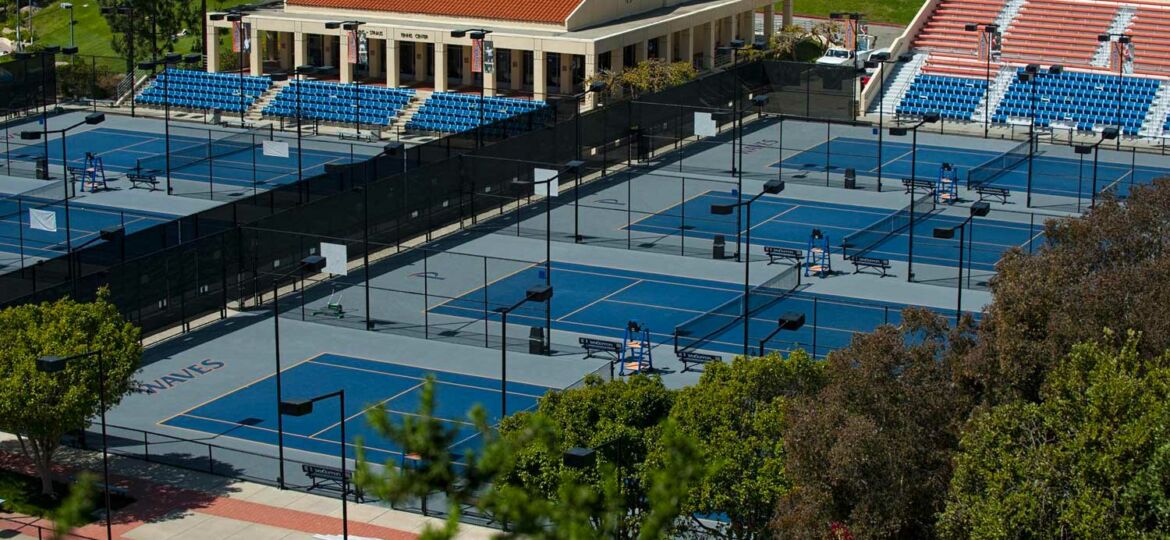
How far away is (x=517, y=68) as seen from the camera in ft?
297

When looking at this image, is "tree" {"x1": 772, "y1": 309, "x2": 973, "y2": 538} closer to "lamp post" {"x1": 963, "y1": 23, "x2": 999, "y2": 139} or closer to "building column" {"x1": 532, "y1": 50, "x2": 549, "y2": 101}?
"lamp post" {"x1": 963, "y1": 23, "x2": 999, "y2": 139}

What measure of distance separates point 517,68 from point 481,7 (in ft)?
10.6

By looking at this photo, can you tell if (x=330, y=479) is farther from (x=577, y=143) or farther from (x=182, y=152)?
(x=182, y=152)

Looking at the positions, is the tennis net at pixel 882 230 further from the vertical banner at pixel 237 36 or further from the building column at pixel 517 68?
the vertical banner at pixel 237 36

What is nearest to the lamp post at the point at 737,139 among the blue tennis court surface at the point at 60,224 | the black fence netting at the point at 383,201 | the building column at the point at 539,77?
the black fence netting at the point at 383,201

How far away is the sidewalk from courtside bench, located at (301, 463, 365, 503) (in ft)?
0.82

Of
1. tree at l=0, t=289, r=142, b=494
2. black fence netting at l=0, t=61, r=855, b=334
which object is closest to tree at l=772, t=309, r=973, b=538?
tree at l=0, t=289, r=142, b=494

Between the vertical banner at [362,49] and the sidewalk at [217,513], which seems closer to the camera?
the sidewalk at [217,513]

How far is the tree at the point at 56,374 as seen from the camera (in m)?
42.6

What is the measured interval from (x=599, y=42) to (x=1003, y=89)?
57.8 ft

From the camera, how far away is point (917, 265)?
2527 inches

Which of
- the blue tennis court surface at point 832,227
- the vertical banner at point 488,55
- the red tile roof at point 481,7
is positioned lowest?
the blue tennis court surface at point 832,227

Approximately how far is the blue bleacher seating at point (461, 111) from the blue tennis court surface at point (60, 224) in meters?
16.0

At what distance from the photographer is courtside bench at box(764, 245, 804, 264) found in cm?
6354
